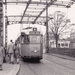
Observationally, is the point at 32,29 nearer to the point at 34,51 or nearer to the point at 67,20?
the point at 34,51

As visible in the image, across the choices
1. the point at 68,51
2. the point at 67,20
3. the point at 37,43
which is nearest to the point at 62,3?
the point at 68,51

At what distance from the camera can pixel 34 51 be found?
63.4 ft

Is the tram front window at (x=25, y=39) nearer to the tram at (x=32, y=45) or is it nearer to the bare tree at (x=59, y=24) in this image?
the tram at (x=32, y=45)

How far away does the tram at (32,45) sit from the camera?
1931cm

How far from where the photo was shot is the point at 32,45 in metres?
19.5

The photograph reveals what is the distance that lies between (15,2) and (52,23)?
25348 millimetres

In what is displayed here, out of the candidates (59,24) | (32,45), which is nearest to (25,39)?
(32,45)

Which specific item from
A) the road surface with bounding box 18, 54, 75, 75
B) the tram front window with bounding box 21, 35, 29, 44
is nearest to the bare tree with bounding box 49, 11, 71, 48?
the tram front window with bounding box 21, 35, 29, 44

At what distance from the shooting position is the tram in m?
19.3

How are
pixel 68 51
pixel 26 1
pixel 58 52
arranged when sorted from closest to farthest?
pixel 26 1, pixel 68 51, pixel 58 52

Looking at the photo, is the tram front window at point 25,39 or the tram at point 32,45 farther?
the tram front window at point 25,39

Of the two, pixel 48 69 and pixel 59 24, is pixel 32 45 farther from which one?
pixel 59 24

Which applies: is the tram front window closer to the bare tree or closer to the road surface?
the road surface

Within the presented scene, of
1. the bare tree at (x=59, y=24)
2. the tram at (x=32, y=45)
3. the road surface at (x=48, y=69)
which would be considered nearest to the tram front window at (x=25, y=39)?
the tram at (x=32, y=45)
